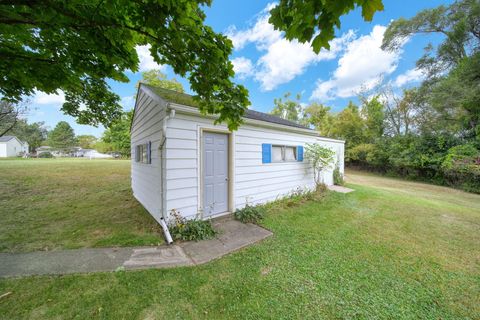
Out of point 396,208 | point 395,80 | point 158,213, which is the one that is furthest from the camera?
point 395,80

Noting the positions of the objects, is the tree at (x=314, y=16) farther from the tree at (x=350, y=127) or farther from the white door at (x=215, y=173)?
the tree at (x=350, y=127)

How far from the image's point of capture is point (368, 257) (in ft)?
9.66

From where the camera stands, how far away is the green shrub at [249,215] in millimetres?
4387

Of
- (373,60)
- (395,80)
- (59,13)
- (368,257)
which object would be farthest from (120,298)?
(395,80)

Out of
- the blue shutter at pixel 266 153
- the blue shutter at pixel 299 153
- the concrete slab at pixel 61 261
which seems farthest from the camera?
the blue shutter at pixel 299 153

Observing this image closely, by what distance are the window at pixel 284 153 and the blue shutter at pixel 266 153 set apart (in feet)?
1.06

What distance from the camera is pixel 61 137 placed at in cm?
4391

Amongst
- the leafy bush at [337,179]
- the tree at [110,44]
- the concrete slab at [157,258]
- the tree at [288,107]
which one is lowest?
the concrete slab at [157,258]

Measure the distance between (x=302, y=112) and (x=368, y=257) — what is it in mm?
24642

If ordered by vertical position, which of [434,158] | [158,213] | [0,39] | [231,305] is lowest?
[231,305]

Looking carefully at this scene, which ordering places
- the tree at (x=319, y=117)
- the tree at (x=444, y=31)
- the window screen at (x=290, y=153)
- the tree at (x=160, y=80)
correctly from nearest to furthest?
the window screen at (x=290, y=153) → the tree at (x=444, y=31) → the tree at (x=160, y=80) → the tree at (x=319, y=117)

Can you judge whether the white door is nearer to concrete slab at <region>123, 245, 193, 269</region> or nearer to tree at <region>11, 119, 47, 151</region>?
concrete slab at <region>123, 245, 193, 269</region>

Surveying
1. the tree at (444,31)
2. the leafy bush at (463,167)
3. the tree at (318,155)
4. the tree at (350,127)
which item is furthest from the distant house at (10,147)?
the leafy bush at (463,167)

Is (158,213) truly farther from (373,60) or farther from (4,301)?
(373,60)
